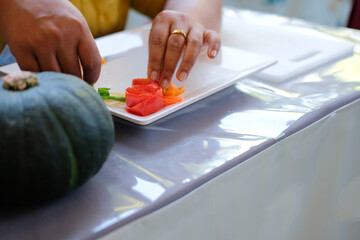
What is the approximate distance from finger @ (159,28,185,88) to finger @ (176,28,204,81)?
0.01 metres

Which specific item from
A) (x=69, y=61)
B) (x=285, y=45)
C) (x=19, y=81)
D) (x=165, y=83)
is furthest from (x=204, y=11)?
(x=19, y=81)

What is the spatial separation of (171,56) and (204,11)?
39cm

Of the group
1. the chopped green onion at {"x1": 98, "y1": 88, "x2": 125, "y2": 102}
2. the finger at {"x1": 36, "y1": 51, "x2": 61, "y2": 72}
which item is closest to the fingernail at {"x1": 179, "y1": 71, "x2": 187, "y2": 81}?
the chopped green onion at {"x1": 98, "y1": 88, "x2": 125, "y2": 102}

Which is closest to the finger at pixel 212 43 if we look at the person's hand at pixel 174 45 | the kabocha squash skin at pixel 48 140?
the person's hand at pixel 174 45

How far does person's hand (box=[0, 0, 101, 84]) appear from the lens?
0.64 metres

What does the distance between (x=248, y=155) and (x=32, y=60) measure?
0.37 metres

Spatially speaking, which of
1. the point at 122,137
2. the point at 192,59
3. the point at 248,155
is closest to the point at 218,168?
the point at 248,155

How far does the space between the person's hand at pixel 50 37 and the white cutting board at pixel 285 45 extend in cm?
42

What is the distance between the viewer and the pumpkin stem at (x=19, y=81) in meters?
0.47

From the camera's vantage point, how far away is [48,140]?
0.45 m

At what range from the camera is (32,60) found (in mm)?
662

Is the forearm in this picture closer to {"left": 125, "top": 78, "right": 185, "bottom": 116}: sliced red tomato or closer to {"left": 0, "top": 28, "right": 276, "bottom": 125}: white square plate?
{"left": 0, "top": 28, "right": 276, "bottom": 125}: white square plate

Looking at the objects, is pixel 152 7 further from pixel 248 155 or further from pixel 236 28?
pixel 248 155

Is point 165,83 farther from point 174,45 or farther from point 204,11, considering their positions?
point 204,11
